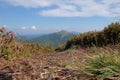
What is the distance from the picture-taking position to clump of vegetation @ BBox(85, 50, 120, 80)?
542cm

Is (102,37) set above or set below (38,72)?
above

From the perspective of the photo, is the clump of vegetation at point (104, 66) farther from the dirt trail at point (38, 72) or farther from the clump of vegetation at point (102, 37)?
the clump of vegetation at point (102, 37)

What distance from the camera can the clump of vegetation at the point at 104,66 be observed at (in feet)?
17.8

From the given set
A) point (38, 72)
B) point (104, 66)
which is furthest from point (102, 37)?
point (104, 66)

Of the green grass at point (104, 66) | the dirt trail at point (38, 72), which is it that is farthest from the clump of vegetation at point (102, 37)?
the green grass at point (104, 66)

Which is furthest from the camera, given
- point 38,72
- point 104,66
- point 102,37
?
point 102,37

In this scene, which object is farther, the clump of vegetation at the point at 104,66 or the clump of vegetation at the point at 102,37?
the clump of vegetation at the point at 102,37

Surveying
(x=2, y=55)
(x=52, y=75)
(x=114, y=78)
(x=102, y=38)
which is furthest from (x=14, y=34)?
(x=114, y=78)

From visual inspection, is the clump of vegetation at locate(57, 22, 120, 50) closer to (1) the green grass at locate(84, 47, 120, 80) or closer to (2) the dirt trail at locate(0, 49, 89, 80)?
(2) the dirt trail at locate(0, 49, 89, 80)

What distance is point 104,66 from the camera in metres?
5.72

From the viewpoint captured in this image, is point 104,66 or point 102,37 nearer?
point 104,66

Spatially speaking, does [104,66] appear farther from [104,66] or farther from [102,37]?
[102,37]

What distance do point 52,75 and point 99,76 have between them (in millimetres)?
804

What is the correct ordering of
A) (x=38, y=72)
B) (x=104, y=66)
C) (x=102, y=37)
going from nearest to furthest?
(x=104, y=66) → (x=38, y=72) → (x=102, y=37)
